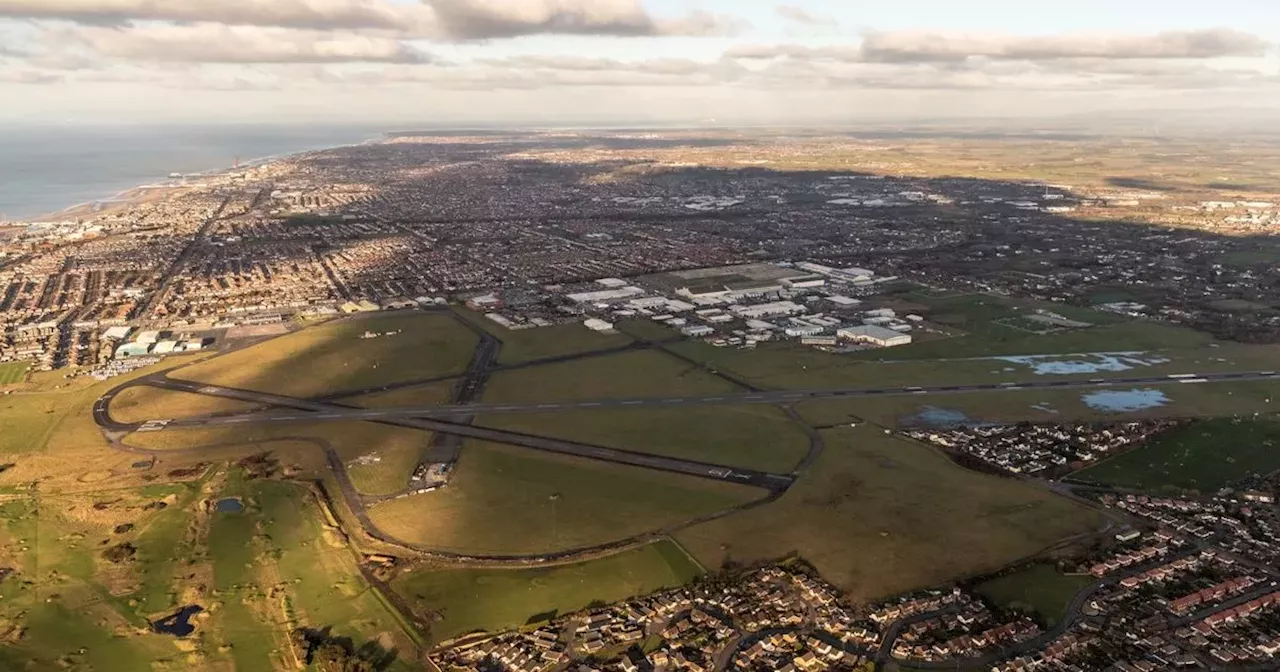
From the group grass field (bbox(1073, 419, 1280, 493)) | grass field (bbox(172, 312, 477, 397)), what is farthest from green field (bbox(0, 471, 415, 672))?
grass field (bbox(1073, 419, 1280, 493))

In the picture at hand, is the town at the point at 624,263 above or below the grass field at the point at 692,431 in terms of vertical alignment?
above

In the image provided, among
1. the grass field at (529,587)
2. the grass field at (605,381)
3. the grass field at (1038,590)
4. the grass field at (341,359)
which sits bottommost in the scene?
the grass field at (1038,590)

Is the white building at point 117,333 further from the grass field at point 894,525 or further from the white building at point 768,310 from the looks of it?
the grass field at point 894,525

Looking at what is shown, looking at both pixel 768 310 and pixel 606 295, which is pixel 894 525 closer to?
pixel 768 310

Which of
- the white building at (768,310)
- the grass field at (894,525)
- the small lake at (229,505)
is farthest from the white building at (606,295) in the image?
the small lake at (229,505)

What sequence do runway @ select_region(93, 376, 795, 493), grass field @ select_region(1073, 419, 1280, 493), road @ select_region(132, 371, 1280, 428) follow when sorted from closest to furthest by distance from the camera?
grass field @ select_region(1073, 419, 1280, 493) → runway @ select_region(93, 376, 795, 493) → road @ select_region(132, 371, 1280, 428)

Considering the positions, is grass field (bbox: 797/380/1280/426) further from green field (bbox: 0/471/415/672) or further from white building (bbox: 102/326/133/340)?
white building (bbox: 102/326/133/340)
